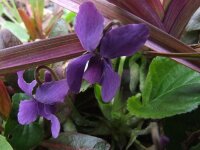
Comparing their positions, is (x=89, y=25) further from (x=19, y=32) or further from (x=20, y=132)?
(x=19, y=32)

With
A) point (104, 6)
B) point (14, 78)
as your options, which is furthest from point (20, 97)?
point (104, 6)

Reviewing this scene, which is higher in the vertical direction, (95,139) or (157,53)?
(157,53)

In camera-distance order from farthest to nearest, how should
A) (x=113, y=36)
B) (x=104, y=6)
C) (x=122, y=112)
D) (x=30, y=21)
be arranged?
1. (x=30, y=21)
2. (x=122, y=112)
3. (x=104, y=6)
4. (x=113, y=36)

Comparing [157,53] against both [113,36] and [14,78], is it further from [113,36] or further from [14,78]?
[14,78]

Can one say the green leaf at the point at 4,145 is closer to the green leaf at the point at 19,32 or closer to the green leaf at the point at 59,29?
the green leaf at the point at 59,29

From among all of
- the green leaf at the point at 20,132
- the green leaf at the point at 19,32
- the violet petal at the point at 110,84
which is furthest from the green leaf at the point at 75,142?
the green leaf at the point at 19,32

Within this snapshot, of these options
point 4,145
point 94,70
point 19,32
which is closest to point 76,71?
point 94,70
